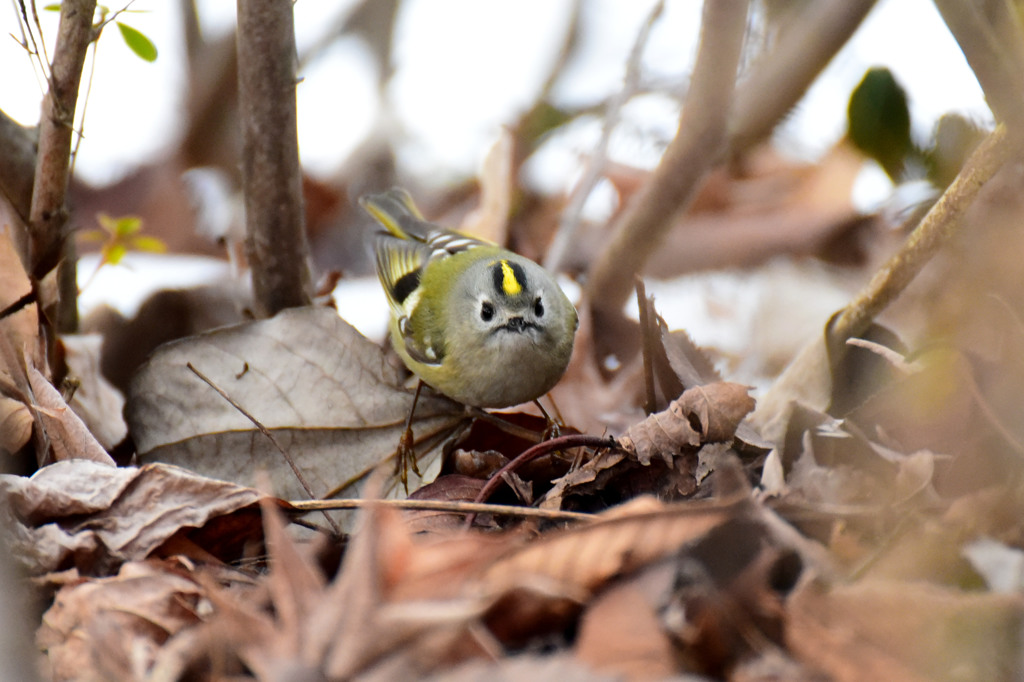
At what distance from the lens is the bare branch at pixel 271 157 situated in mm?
2340

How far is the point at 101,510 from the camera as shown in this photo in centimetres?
170

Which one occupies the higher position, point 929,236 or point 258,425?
point 929,236

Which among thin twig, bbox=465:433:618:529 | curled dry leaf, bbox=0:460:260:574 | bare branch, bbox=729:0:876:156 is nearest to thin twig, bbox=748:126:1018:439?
thin twig, bbox=465:433:618:529

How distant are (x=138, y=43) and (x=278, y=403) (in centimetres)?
94

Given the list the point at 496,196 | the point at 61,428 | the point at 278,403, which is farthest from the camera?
the point at 496,196

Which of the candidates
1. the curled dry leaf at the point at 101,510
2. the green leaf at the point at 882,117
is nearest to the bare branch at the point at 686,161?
the green leaf at the point at 882,117

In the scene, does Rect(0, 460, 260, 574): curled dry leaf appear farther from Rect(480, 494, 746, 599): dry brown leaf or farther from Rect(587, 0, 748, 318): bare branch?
Rect(587, 0, 748, 318): bare branch

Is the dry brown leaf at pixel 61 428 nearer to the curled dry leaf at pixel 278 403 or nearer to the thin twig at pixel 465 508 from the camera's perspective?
the curled dry leaf at pixel 278 403

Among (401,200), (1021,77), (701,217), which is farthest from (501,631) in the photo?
(701,217)

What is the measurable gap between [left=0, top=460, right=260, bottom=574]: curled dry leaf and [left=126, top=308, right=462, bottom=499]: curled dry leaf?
0.48m

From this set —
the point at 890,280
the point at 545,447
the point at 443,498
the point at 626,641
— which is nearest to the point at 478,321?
the point at 443,498

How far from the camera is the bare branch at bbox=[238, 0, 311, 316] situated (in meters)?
2.34

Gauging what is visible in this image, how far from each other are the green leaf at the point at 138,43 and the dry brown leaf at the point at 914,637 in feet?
6.42

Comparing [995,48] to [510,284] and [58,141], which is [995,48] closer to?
[510,284]
